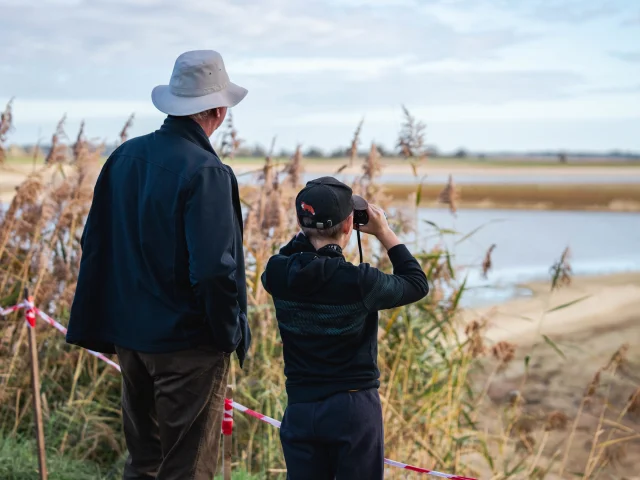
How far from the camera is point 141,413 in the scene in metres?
2.87

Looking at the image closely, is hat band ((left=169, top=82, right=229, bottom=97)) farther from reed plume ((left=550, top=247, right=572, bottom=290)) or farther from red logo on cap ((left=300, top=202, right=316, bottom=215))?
reed plume ((left=550, top=247, right=572, bottom=290))

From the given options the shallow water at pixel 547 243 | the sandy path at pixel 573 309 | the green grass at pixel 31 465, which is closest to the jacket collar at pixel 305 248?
the green grass at pixel 31 465

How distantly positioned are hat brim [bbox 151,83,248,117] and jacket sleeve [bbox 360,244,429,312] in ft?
2.39

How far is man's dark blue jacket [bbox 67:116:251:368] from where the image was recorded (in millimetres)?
2531

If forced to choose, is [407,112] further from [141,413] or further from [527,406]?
[527,406]

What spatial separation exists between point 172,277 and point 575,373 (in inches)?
253

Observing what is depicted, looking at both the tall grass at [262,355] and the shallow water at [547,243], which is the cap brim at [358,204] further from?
the shallow water at [547,243]

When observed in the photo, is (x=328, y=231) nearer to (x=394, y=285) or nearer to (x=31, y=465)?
(x=394, y=285)

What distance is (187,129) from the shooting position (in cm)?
273

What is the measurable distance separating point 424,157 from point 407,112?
0.26 meters

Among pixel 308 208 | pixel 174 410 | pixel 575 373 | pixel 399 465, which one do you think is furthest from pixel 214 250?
pixel 575 373

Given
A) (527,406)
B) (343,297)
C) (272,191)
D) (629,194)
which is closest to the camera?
(343,297)

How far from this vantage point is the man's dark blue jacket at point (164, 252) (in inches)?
99.7

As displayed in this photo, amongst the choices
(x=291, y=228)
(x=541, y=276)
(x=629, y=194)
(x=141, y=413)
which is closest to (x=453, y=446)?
(x=291, y=228)
